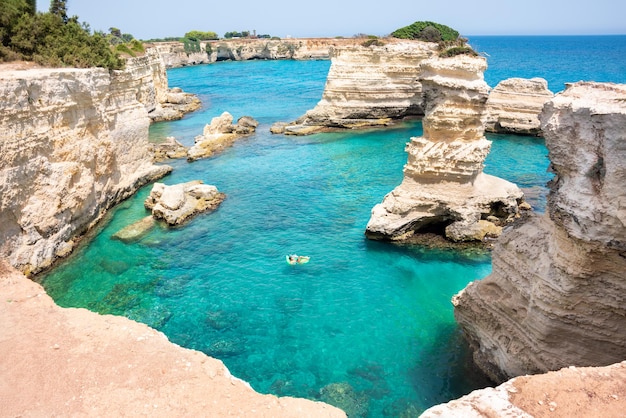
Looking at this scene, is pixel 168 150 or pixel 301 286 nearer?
pixel 301 286

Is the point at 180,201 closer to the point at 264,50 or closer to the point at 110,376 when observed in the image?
the point at 110,376

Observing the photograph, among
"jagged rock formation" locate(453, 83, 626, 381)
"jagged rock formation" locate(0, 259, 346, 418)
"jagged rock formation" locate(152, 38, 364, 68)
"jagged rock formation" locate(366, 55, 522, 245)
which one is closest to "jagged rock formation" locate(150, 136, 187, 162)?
"jagged rock formation" locate(366, 55, 522, 245)

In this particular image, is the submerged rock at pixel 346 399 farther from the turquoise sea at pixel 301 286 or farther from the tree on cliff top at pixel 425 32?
the tree on cliff top at pixel 425 32

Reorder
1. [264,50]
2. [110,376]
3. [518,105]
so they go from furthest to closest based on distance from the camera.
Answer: [264,50] < [518,105] < [110,376]

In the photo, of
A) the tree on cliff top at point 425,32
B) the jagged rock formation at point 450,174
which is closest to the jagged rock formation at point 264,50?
the tree on cliff top at point 425,32

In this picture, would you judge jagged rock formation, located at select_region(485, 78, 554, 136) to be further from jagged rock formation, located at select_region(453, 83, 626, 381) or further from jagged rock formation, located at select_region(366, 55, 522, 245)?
jagged rock formation, located at select_region(453, 83, 626, 381)

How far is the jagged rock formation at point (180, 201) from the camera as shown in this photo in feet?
69.4

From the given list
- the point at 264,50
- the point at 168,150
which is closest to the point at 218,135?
the point at 168,150

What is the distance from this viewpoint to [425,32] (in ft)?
155

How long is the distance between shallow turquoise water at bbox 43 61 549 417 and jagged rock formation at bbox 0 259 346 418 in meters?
3.58

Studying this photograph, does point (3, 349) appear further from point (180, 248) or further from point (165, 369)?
point (180, 248)

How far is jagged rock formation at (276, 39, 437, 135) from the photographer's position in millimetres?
38469

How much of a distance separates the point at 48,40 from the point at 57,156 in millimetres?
7083

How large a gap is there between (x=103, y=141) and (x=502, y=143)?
27.4 metres
